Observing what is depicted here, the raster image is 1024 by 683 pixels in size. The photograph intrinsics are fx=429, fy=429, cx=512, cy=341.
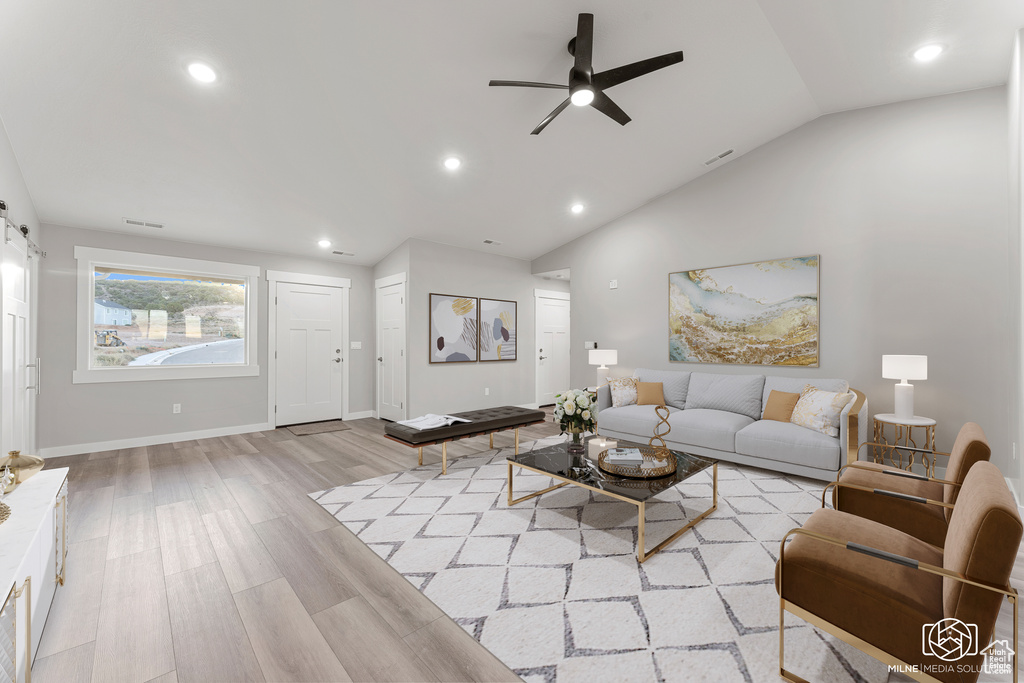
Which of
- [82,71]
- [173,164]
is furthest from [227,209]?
[82,71]

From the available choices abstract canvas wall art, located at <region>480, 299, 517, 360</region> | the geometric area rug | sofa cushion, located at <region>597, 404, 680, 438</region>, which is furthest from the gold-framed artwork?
the geometric area rug

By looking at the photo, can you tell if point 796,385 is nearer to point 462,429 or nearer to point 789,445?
point 789,445

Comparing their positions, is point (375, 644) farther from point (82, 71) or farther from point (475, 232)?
point (475, 232)

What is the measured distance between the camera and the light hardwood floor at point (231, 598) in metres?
1.58

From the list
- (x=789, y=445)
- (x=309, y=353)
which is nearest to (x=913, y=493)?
(x=789, y=445)

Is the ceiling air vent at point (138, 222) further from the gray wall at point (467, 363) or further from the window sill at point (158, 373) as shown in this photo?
the gray wall at point (467, 363)

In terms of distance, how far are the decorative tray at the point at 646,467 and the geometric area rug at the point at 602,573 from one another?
36 centimetres

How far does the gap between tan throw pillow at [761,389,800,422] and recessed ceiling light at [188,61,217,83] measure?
514 cm

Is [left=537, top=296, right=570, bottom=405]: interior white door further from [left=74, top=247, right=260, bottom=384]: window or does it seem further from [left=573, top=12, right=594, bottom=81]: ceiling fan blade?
[left=573, top=12, right=594, bottom=81]: ceiling fan blade

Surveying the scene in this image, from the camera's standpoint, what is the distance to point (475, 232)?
19.0ft

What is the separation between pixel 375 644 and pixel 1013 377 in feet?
15.0

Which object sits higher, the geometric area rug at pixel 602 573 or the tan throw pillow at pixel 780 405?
the tan throw pillow at pixel 780 405

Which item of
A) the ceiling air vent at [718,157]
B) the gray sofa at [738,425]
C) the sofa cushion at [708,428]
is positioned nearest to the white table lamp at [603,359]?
the gray sofa at [738,425]

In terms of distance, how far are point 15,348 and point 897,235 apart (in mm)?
7234
